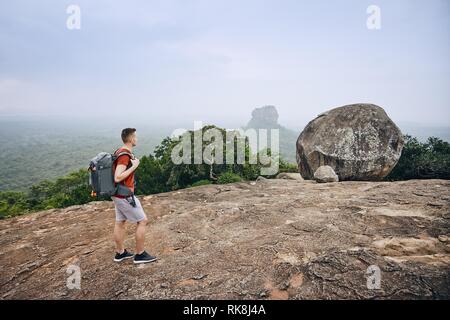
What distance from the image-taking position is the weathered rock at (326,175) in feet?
39.1

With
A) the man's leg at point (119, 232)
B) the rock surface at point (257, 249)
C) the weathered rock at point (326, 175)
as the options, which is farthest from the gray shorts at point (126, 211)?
the weathered rock at point (326, 175)

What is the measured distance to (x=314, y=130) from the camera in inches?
561

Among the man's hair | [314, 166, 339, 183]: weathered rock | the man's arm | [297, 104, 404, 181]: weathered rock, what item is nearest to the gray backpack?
the man's arm

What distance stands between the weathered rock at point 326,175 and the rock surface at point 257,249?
10.2 ft

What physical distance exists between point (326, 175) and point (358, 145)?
2615 millimetres

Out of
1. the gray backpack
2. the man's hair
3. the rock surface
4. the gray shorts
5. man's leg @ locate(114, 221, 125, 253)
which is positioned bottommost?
the rock surface

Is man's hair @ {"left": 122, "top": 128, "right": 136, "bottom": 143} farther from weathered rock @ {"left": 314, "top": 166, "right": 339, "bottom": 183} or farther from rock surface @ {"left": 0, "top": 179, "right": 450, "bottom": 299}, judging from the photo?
weathered rock @ {"left": 314, "top": 166, "right": 339, "bottom": 183}

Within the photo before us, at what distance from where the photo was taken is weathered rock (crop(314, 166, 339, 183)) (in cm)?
1191

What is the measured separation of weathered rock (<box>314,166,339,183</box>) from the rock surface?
310 centimetres

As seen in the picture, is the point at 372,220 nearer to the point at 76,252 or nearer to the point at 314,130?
the point at 76,252

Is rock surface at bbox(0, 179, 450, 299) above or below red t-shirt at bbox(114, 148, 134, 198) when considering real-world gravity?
below

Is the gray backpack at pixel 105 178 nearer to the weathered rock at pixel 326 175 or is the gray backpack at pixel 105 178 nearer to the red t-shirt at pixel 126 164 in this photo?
the red t-shirt at pixel 126 164

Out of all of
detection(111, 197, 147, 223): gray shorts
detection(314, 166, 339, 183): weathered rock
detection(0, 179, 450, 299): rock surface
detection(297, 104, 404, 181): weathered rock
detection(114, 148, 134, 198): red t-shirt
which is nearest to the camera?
detection(0, 179, 450, 299): rock surface

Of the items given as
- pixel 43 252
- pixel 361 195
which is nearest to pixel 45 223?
pixel 43 252
